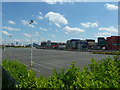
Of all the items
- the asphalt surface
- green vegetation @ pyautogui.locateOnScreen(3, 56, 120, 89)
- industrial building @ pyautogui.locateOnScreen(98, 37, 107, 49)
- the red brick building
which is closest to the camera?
green vegetation @ pyautogui.locateOnScreen(3, 56, 120, 89)

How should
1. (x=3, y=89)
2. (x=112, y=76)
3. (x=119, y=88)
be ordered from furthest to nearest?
1. (x=3, y=89)
2. (x=112, y=76)
3. (x=119, y=88)

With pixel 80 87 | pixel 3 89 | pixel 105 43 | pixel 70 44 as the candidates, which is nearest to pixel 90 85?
pixel 80 87

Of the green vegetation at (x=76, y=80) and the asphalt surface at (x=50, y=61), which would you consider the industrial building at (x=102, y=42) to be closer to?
the asphalt surface at (x=50, y=61)

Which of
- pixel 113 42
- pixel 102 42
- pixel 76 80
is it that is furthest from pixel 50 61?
pixel 102 42

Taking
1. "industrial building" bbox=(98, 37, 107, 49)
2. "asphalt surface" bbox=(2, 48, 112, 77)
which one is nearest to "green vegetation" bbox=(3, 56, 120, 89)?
"asphalt surface" bbox=(2, 48, 112, 77)

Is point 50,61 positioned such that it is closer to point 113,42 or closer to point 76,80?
point 76,80

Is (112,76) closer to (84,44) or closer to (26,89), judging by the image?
(26,89)

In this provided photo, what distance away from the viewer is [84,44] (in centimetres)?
9869

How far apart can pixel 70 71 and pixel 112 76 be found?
142 cm

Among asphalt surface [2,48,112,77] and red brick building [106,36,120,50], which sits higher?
red brick building [106,36,120,50]

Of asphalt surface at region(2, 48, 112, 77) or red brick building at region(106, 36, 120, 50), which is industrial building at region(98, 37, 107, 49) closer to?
red brick building at region(106, 36, 120, 50)

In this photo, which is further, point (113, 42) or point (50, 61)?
point (113, 42)

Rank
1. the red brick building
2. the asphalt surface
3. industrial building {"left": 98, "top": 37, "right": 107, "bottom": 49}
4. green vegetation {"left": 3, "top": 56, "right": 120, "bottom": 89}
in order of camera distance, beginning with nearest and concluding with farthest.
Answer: green vegetation {"left": 3, "top": 56, "right": 120, "bottom": 89}
the asphalt surface
the red brick building
industrial building {"left": 98, "top": 37, "right": 107, "bottom": 49}

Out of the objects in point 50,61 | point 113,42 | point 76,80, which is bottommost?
point 50,61
